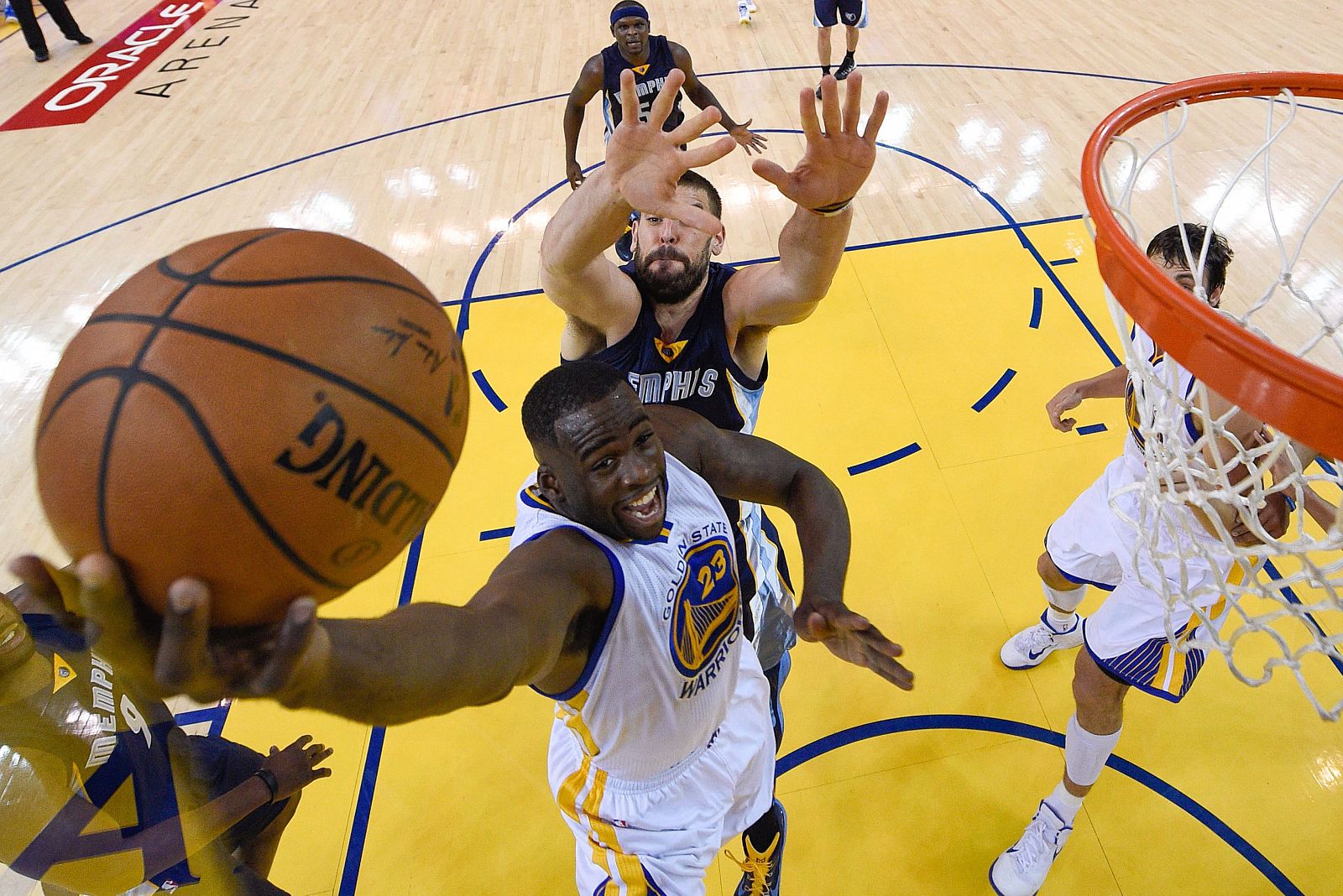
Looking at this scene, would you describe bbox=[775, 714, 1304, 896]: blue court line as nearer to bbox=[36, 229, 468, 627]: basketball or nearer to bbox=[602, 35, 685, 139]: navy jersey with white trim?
bbox=[36, 229, 468, 627]: basketball

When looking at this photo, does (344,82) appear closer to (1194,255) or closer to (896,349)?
(896,349)

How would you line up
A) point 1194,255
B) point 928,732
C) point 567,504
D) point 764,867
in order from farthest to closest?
1. point 928,732
2. point 1194,255
3. point 764,867
4. point 567,504

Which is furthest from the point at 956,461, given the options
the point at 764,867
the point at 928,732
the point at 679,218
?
the point at 679,218

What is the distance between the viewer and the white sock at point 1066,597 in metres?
3.08

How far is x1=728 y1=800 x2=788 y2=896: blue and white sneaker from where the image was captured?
2.45m

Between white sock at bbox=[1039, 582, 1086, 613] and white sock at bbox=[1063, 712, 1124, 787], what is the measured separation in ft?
1.83

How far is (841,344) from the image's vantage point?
15.5ft

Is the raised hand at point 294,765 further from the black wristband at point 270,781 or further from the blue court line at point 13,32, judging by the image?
the blue court line at point 13,32

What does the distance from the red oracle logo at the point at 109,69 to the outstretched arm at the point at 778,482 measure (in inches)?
337

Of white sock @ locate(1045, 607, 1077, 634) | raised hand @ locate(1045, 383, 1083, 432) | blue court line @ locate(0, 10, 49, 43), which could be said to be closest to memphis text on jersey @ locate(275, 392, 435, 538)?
raised hand @ locate(1045, 383, 1083, 432)

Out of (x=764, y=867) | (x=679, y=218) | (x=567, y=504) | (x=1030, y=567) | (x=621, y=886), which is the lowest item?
(x=1030, y=567)

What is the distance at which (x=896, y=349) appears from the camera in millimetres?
4637

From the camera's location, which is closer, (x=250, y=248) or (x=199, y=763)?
(x=250, y=248)

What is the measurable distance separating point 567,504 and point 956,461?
9.09ft
